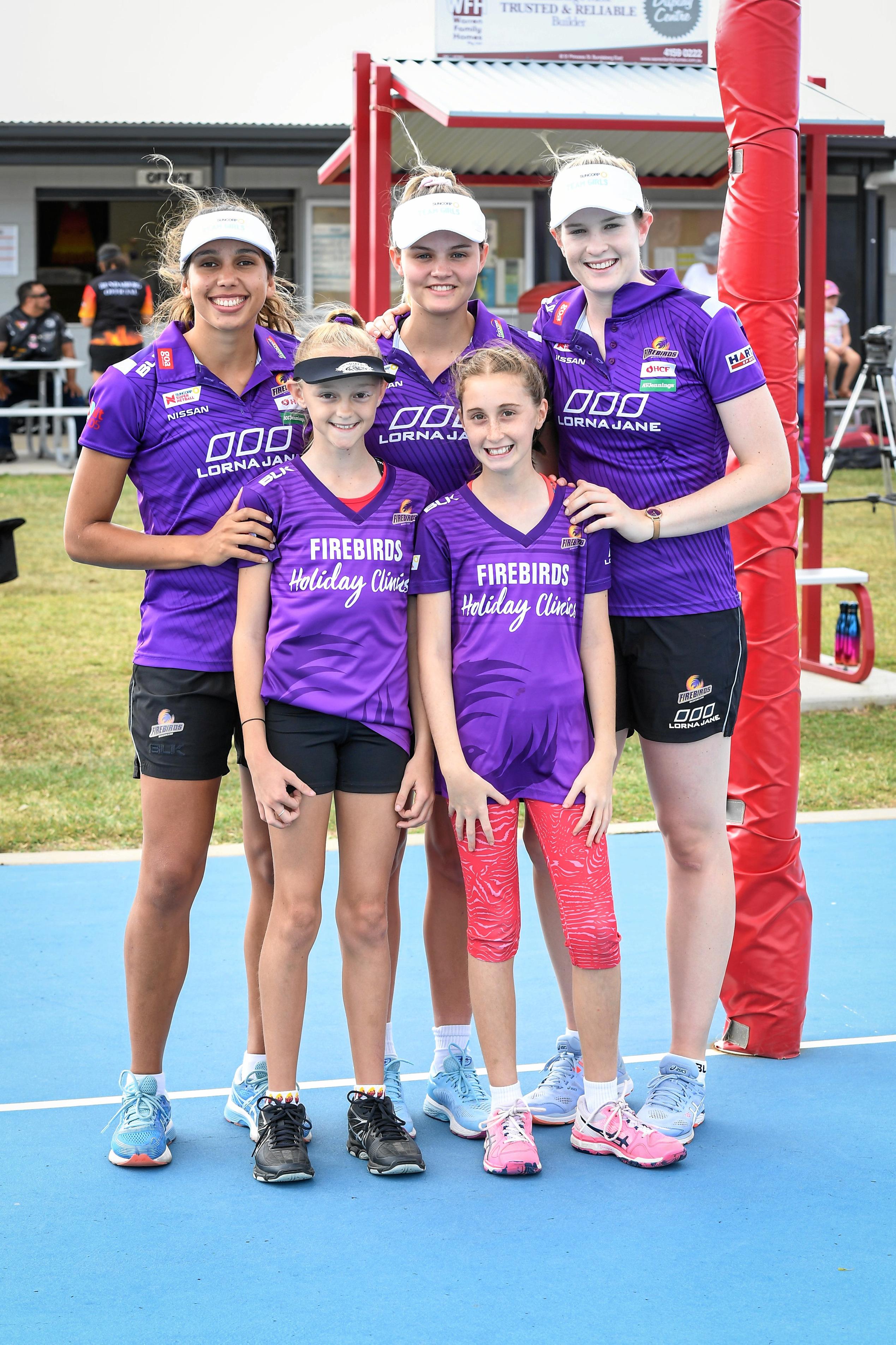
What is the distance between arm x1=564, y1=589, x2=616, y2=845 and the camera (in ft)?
10.4

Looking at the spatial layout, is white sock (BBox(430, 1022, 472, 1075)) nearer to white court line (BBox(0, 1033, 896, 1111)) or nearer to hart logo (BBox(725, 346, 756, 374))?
white court line (BBox(0, 1033, 896, 1111))

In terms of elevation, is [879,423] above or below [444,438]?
above

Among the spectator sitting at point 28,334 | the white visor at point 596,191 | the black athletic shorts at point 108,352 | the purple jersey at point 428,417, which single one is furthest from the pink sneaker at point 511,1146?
the spectator sitting at point 28,334

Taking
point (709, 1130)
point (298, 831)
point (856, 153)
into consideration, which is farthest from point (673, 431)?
point (856, 153)

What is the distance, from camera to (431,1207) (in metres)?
3.06

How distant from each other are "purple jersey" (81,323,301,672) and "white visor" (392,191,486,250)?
0.40 metres

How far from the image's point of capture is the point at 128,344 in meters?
15.2

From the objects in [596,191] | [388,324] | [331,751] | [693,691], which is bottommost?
[331,751]

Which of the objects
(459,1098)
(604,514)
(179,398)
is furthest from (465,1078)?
(179,398)

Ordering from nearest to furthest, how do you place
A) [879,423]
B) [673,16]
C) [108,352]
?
[673,16] < [879,423] < [108,352]

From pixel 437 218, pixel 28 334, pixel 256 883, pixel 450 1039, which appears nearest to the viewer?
pixel 437 218

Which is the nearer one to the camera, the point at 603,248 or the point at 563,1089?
the point at 603,248

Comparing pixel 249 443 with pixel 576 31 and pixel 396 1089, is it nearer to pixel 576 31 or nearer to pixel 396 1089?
pixel 396 1089

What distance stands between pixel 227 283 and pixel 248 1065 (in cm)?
174
